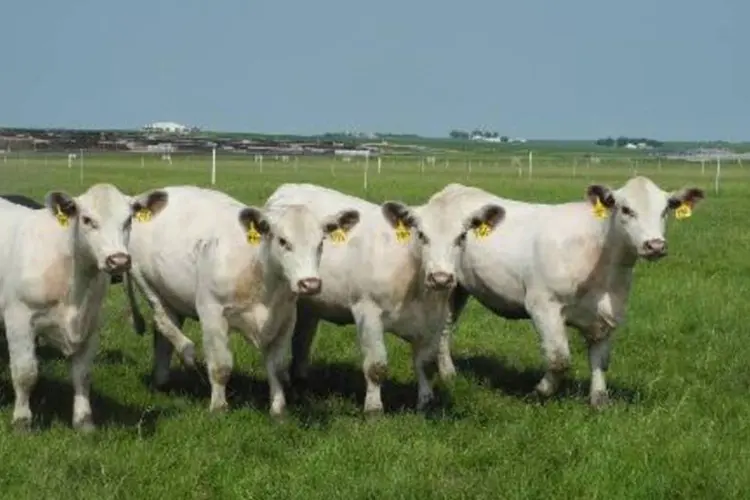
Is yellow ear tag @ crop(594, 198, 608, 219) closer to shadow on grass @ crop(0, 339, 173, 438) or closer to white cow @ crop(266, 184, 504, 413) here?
white cow @ crop(266, 184, 504, 413)

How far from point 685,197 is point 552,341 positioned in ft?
A: 5.52

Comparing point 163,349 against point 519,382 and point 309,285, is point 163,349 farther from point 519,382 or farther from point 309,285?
point 519,382

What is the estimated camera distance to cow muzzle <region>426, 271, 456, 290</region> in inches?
323

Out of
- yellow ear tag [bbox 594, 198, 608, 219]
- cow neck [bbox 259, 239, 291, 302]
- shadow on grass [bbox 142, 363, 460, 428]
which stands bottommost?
shadow on grass [bbox 142, 363, 460, 428]

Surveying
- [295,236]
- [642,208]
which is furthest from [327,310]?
[642,208]

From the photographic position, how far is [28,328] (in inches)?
320

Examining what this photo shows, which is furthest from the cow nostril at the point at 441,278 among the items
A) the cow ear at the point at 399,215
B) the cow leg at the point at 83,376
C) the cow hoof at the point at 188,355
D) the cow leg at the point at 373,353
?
the cow hoof at the point at 188,355

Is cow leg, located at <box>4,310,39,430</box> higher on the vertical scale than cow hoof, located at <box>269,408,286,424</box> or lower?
higher

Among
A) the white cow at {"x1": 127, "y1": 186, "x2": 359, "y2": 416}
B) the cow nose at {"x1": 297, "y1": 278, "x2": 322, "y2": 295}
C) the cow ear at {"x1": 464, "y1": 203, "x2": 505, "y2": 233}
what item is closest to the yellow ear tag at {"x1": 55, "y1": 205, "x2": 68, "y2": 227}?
the white cow at {"x1": 127, "y1": 186, "x2": 359, "y2": 416}

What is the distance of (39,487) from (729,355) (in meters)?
7.02

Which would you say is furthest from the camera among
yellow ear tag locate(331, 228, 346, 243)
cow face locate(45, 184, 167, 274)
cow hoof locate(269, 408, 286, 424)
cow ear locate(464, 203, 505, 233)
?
cow ear locate(464, 203, 505, 233)

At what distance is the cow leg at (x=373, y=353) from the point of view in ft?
29.7

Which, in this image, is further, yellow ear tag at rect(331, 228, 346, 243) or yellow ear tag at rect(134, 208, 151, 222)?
yellow ear tag at rect(331, 228, 346, 243)

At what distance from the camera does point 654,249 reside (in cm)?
855
